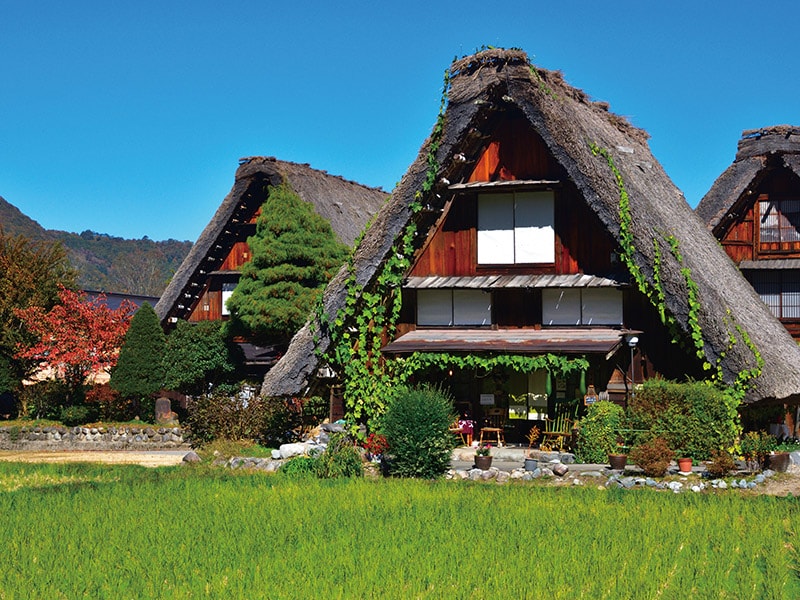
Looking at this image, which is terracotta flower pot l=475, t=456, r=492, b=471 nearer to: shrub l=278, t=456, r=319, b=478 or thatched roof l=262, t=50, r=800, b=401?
shrub l=278, t=456, r=319, b=478

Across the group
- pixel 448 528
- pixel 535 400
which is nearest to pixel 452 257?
pixel 535 400

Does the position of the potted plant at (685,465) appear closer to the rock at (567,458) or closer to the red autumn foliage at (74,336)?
the rock at (567,458)

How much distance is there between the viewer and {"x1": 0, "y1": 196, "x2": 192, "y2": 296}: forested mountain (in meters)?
91.8

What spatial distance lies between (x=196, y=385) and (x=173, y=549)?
1909 cm

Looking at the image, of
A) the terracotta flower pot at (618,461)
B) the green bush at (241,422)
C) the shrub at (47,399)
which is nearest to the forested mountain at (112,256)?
the shrub at (47,399)

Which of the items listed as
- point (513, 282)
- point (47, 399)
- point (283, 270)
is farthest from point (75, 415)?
point (513, 282)

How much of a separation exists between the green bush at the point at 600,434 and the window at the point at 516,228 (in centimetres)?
382

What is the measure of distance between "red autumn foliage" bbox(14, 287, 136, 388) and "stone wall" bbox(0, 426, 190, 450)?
192 cm

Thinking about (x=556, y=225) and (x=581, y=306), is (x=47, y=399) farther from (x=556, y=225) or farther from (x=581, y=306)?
(x=581, y=306)

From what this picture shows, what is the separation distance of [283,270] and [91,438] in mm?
6631

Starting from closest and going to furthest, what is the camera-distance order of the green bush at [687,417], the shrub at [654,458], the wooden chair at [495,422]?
the shrub at [654,458] → the green bush at [687,417] → the wooden chair at [495,422]

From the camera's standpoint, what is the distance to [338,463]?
1631cm

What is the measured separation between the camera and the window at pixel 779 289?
28188mm

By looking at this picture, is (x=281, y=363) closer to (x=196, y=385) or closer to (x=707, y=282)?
(x=707, y=282)
